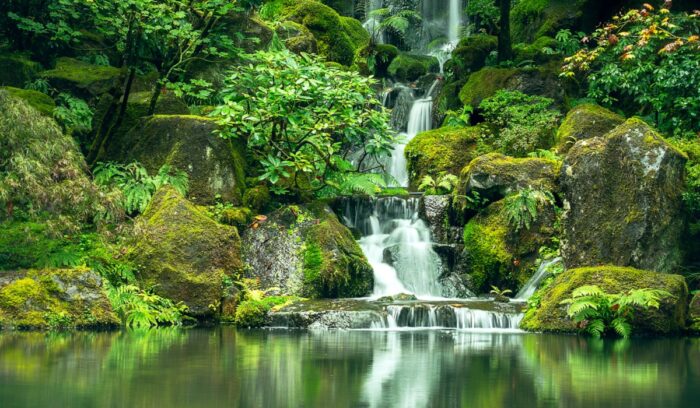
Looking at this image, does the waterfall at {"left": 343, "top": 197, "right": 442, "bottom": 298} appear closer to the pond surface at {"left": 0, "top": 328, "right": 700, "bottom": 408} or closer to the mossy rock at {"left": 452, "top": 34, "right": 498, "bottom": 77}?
the pond surface at {"left": 0, "top": 328, "right": 700, "bottom": 408}

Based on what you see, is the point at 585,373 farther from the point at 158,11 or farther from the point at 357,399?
the point at 158,11

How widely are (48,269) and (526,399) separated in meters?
8.87

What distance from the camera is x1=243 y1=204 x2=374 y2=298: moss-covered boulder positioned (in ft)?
52.5

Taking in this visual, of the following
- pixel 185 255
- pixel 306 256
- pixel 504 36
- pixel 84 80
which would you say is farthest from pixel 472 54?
pixel 185 255

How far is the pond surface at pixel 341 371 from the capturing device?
691cm

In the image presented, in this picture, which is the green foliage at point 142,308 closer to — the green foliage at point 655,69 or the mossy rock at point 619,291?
the mossy rock at point 619,291

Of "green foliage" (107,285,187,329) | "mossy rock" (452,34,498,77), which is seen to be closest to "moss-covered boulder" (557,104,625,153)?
"mossy rock" (452,34,498,77)

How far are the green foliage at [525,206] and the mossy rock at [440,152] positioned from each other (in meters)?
4.11

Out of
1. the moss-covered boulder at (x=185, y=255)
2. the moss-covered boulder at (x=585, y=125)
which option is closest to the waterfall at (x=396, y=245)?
the moss-covered boulder at (x=185, y=255)

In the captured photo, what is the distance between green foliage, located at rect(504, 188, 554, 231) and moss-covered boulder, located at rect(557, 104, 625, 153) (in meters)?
Answer: 2.28

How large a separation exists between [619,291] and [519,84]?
1078 centimetres

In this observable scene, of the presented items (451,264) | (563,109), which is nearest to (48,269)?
(451,264)

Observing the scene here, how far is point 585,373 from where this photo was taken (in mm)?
8586

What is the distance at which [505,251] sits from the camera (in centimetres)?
1752
